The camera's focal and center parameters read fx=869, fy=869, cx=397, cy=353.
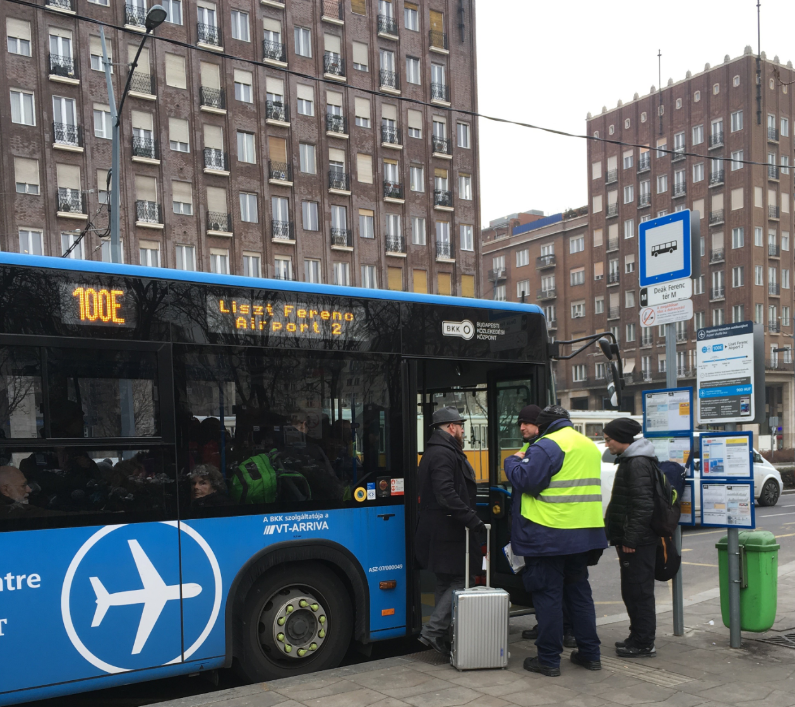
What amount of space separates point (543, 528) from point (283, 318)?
2351 mm

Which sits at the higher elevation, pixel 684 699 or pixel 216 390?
pixel 216 390

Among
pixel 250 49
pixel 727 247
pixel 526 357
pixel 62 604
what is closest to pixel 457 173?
pixel 250 49

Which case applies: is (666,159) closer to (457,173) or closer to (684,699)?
(457,173)

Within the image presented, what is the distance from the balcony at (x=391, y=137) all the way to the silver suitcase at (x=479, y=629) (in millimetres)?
41500

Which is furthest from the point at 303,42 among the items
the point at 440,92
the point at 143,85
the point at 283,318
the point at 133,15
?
the point at 283,318

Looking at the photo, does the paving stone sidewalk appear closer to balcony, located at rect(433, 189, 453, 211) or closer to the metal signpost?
the metal signpost

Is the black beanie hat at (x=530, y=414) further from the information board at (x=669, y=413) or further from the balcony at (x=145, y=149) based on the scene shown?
the balcony at (x=145, y=149)

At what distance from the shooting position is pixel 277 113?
42.0 meters

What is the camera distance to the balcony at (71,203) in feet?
117

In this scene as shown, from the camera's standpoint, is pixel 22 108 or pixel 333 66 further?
pixel 333 66

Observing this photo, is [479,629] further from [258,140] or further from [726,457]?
[258,140]

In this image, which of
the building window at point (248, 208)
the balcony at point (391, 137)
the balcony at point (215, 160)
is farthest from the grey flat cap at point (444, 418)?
the balcony at point (391, 137)

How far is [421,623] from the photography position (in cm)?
677

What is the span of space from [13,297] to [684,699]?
4.74 m
